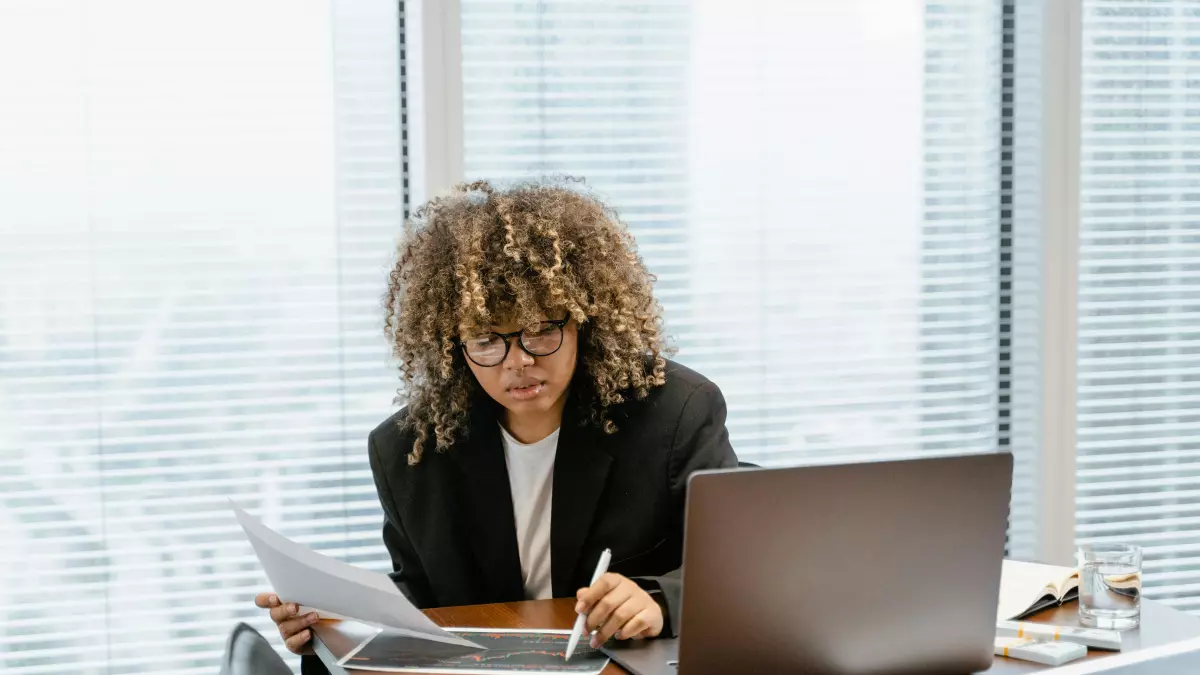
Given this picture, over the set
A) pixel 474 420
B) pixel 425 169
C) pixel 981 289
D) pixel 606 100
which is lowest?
pixel 474 420

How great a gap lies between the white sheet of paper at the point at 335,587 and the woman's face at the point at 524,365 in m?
0.45

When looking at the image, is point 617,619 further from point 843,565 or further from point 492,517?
point 492,517

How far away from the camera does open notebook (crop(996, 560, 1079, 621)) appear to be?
158 cm

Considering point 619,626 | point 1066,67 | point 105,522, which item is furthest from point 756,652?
point 1066,67

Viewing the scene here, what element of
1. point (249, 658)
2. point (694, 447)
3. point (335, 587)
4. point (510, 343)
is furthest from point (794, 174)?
point (249, 658)

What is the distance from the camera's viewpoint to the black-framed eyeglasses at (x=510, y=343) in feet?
6.15

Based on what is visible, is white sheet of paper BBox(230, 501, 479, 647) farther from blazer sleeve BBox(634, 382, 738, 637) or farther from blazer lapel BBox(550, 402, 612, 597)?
blazer sleeve BBox(634, 382, 738, 637)

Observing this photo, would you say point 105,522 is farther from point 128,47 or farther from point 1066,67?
point 1066,67

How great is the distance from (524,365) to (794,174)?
1343 mm

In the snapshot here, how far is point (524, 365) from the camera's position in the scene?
1861 mm

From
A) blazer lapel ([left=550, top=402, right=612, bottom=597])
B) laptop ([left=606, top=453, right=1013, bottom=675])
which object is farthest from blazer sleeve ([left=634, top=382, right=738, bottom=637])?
laptop ([left=606, top=453, right=1013, bottom=675])

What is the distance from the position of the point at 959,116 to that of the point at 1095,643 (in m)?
1.91

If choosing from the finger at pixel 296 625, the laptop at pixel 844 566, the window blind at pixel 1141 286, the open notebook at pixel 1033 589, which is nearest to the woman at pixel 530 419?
the finger at pixel 296 625

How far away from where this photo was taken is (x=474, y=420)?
202cm
